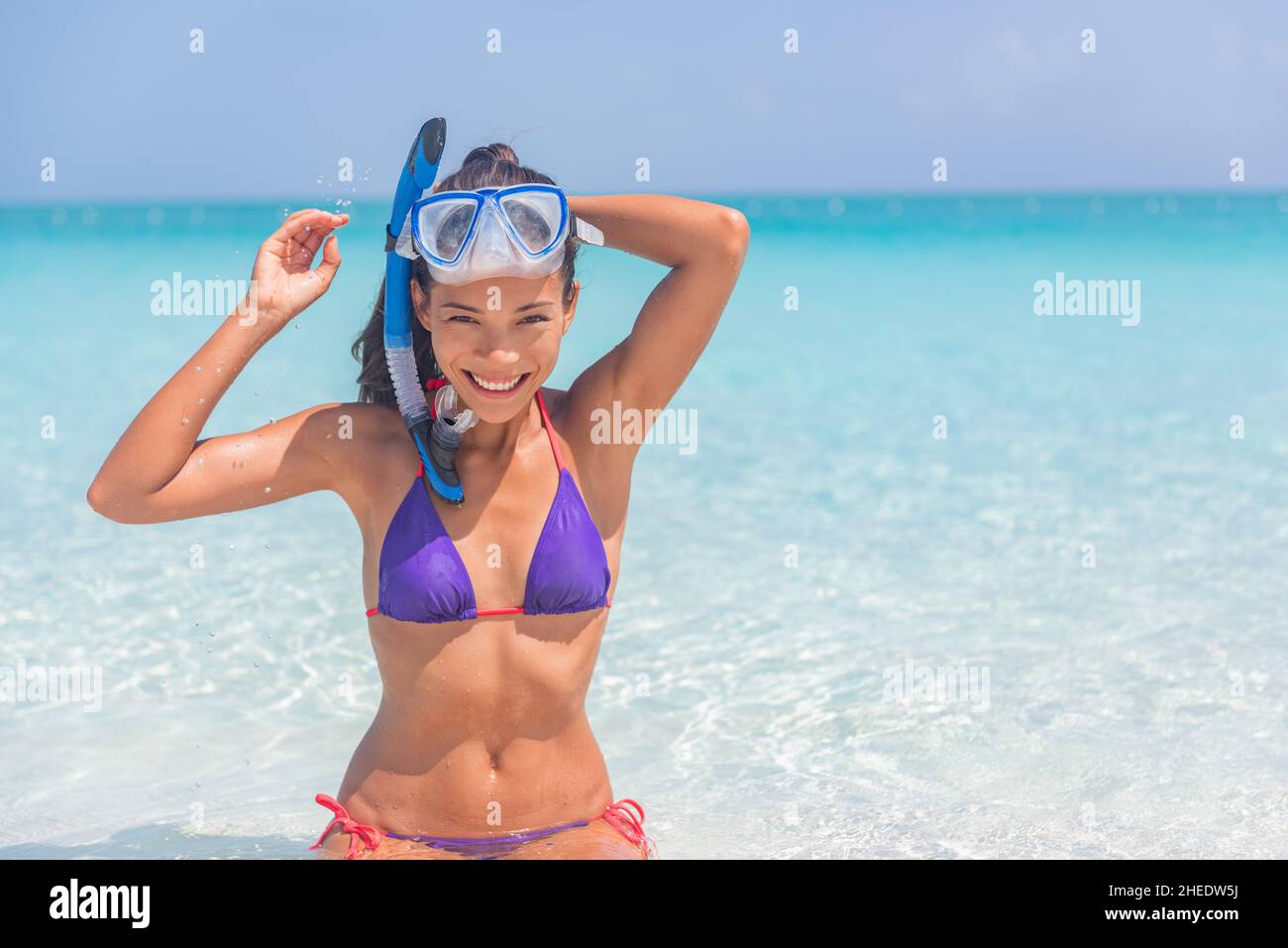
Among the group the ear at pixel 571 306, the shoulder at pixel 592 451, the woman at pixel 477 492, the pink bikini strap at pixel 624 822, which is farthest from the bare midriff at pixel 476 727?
the ear at pixel 571 306

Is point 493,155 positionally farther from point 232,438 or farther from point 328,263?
point 232,438

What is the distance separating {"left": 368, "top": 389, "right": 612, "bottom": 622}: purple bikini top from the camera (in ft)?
9.45

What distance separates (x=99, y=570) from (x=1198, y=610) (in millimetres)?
5140

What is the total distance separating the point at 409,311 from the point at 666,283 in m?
0.59

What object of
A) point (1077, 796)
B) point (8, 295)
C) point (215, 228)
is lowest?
point (1077, 796)

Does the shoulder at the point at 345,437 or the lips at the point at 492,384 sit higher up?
the lips at the point at 492,384

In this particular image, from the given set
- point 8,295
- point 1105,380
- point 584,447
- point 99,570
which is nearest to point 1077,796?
point 584,447

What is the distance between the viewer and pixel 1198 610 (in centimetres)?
607

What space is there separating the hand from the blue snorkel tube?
12 centimetres

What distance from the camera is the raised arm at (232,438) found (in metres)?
2.83

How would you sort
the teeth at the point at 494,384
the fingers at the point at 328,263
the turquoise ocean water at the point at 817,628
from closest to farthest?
the teeth at the point at 494,384 → the fingers at the point at 328,263 → the turquoise ocean water at the point at 817,628

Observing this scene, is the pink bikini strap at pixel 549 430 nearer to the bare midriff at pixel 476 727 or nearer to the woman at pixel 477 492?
the woman at pixel 477 492
